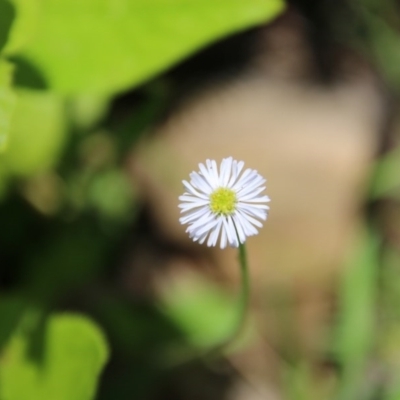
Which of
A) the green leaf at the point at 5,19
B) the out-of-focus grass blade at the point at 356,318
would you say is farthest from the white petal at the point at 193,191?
the out-of-focus grass blade at the point at 356,318

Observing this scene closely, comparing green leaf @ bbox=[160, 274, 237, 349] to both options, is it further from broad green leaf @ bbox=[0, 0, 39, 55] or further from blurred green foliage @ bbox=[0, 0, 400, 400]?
broad green leaf @ bbox=[0, 0, 39, 55]

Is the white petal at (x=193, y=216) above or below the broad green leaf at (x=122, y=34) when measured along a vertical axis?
below

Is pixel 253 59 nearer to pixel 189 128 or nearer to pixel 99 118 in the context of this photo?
pixel 189 128

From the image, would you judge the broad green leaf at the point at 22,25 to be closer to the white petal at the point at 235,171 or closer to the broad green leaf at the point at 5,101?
the broad green leaf at the point at 5,101

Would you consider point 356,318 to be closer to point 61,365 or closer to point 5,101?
point 61,365

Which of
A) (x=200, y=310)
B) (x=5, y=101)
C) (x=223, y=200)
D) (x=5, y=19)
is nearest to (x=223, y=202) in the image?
(x=223, y=200)

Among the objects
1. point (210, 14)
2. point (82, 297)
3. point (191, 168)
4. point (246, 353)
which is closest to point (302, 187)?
point (191, 168)
